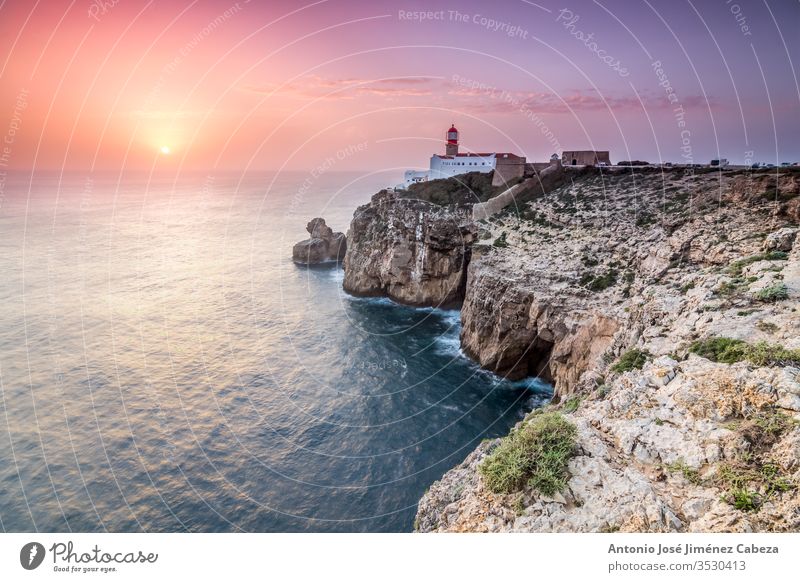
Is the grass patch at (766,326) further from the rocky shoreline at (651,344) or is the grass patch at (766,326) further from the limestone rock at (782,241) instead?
the limestone rock at (782,241)

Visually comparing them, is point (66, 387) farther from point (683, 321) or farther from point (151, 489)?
point (683, 321)

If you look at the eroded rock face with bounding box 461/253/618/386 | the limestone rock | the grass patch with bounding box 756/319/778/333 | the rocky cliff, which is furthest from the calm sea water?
the limestone rock

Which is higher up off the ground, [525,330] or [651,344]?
[651,344]

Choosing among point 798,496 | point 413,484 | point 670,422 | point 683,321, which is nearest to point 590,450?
point 670,422

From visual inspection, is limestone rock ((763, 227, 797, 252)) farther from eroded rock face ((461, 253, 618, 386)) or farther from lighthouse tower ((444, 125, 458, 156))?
lighthouse tower ((444, 125, 458, 156))

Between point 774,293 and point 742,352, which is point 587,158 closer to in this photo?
point 774,293

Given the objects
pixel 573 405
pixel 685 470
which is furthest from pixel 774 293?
pixel 685 470
